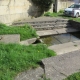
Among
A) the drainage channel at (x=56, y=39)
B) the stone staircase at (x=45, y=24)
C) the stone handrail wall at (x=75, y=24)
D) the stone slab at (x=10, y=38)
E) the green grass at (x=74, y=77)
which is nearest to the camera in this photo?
the green grass at (x=74, y=77)

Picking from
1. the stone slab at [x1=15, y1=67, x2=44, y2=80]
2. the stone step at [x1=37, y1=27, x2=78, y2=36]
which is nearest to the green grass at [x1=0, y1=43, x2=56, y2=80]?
the stone slab at [x1=15, y1=67, x2=44, y2=80]

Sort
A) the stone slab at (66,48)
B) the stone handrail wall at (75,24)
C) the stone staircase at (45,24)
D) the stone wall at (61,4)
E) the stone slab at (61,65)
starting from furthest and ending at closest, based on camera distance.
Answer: the stone wall at (61,4) < the stone handrail wall at (75,24) < the stone staircase at (45,24) < the stone slab at (66,48) < the stone slab at (61,65)

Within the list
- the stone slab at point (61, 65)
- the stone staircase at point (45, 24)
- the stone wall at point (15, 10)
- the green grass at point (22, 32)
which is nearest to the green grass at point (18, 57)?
the stone slab at point (61, 65)

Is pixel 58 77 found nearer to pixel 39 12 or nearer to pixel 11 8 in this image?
pixel 11 8

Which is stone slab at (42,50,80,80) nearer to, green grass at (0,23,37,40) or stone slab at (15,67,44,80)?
stone slab at (15,67,44,80)

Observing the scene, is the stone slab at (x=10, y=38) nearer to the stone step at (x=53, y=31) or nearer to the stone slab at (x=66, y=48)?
the stone slab at (x=66, y=48)

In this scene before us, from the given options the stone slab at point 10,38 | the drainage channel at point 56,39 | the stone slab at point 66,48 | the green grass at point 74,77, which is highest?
the stone slab at point 10,38

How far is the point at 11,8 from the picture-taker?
1098 centimetres

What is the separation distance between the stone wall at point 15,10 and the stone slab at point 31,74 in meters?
6.26

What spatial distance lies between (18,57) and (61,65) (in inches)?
54.4

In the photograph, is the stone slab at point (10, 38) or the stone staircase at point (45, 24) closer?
the stone slab at point (10, 38)

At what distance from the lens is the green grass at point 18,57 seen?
4539 mm

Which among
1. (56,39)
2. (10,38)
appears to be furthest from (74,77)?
(56,39)

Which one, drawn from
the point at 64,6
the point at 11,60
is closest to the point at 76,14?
the point at 64,6
